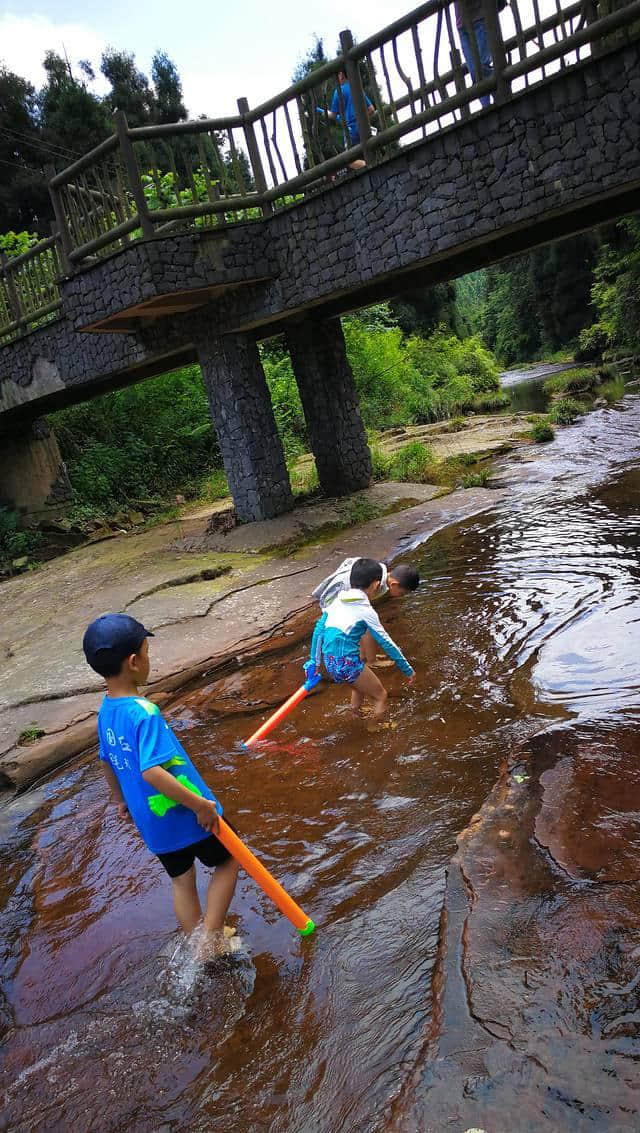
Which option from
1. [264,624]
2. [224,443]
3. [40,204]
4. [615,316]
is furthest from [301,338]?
[40,204]

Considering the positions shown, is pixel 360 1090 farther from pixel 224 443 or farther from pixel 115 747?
pixel 224 443

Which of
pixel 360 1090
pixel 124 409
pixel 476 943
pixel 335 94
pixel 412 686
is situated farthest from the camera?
pixel 124 409

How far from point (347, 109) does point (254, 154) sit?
130 centimetres

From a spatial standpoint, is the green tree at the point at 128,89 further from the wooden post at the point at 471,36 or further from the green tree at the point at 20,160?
the wooden post at the point at 471,36

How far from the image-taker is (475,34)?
686 centimetres

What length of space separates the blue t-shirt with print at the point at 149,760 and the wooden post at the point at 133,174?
717cm

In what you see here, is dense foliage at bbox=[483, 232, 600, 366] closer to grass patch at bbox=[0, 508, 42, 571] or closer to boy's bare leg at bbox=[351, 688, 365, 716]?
grass patch at bbox=[0, 508, 42, 571]

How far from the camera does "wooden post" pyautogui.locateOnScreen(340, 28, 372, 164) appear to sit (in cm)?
768

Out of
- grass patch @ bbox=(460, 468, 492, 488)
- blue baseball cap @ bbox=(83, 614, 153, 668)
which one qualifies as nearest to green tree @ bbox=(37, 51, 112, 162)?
grass patch @ bbox=(460, 468, 492, 488)

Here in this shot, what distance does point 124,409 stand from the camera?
1875 cm

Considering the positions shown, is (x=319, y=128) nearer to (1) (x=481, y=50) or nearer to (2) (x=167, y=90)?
(1) (x=481, y=50)

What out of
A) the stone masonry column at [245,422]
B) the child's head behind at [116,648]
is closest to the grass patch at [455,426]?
the stone masonry column at [245,422]

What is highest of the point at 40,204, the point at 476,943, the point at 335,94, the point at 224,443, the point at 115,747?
the point at 40,204

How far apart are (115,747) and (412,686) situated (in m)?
2.46
